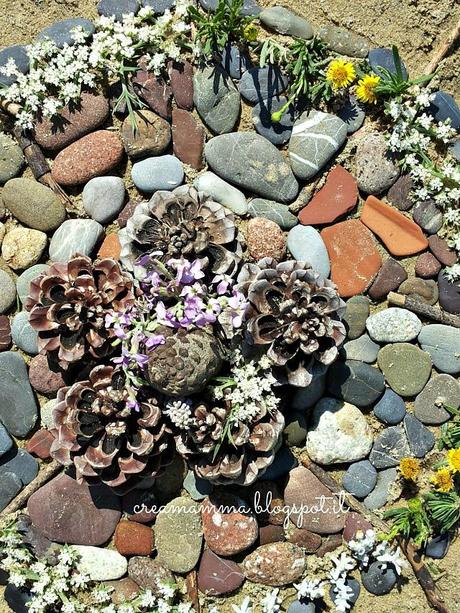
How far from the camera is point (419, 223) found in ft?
10.7

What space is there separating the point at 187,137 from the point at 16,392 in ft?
5.00

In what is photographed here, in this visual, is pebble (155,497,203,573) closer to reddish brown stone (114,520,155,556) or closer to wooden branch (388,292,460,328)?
reddish brown stone (114,520,155,556)

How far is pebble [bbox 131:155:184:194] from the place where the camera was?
324cm

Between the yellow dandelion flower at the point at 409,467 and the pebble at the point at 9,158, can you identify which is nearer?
the yellow dandelion flower at the point at 409,467

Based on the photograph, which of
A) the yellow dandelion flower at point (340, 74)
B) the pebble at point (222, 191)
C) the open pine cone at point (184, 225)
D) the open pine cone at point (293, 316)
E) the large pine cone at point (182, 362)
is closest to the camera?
the large pine cone at point (182, 362)

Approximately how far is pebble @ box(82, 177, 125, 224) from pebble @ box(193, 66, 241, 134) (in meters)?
0.54

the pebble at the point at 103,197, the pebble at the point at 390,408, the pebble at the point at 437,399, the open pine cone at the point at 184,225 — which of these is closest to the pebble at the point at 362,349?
the pebble at the point at 390,408

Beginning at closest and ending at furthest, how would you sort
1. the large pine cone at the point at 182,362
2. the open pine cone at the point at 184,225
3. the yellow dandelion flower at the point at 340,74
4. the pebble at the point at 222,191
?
the large pine cone at the point at 182,362, the open pine cone at the point at 184,225, the yellow dandelion flower at the point at 340,74, the pebble at the point at 222,191

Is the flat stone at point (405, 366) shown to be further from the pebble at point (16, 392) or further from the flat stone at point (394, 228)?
the pebble at point (16, 392)

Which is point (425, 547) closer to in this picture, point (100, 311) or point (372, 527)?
point (372, 527)

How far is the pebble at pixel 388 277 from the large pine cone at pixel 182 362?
952 millimetres

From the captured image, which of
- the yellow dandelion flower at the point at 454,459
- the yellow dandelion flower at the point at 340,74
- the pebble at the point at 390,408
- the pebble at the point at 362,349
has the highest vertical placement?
the yellow dandelion flower at the point at 340,74

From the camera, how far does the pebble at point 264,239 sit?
10.5 feet

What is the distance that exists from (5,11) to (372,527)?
10.4 ft
